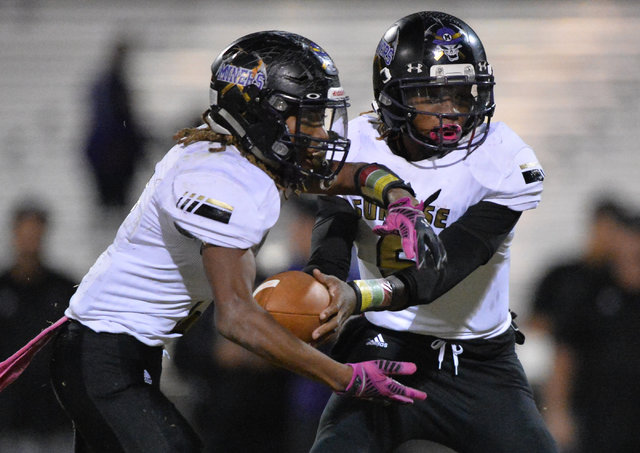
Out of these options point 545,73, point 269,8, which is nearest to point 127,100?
point 269,8

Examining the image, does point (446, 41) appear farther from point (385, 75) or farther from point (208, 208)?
point (208, 208)

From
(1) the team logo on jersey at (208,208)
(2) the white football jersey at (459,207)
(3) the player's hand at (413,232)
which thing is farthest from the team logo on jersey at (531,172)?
(1) the team logo on jersey at (208,208)

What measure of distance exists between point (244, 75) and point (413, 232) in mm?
673

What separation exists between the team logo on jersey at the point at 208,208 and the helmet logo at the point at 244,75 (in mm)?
436

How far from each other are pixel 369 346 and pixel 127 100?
2.49 meters

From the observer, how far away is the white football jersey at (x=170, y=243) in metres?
2.34

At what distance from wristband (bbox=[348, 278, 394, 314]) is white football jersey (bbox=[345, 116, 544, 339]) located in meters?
0.26

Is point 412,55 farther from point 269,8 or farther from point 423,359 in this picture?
point 269,8

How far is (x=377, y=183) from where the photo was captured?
2.79 metres

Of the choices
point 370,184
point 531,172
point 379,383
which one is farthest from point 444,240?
point 379,383

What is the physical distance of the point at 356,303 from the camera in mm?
2672

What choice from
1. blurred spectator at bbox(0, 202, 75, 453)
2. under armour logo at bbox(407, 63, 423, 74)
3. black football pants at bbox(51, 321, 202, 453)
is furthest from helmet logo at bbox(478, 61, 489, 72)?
blurred spectator at bbox(0, 202, 75, 453)

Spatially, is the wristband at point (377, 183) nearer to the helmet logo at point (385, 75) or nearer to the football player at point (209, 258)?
the football player at point (209, 258)

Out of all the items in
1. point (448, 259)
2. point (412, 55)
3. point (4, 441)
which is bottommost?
point (4, 441)
